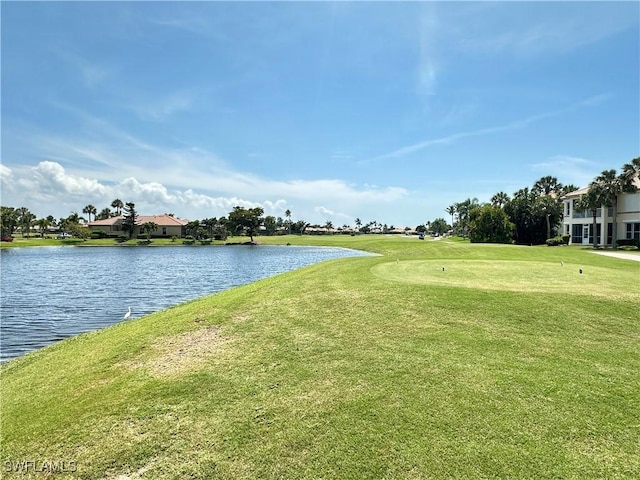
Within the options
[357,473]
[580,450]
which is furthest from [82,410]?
[580,450]

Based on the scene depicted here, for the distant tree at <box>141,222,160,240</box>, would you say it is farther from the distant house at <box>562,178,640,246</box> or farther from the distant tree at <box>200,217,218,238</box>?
the distant house at <box>562,178,640,246</box>

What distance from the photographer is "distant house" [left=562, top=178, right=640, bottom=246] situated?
1735 inches

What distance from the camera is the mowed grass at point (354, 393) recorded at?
402cm

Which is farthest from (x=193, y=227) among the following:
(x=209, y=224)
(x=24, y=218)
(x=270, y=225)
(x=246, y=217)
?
(x=24, y=218)

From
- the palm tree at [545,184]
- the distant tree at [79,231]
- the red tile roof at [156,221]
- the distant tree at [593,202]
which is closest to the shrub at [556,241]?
the distant tree at [593,202]

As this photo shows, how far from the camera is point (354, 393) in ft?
17.2

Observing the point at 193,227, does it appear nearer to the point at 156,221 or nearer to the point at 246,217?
the point at 156,221

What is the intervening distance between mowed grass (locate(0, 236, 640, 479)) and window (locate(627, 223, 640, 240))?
4426 cm

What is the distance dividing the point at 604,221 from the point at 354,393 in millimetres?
53576

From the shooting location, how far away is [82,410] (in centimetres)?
529

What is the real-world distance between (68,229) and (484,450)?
12144cm

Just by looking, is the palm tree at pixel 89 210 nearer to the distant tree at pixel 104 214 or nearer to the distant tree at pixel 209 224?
the distant tree at pixel 104 214

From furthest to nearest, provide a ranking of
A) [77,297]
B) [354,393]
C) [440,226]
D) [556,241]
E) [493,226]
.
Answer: [440,226] < [493,226] < [556,241] < [77,297] < [354,393]

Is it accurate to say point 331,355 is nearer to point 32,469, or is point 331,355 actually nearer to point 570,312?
point 32,469
